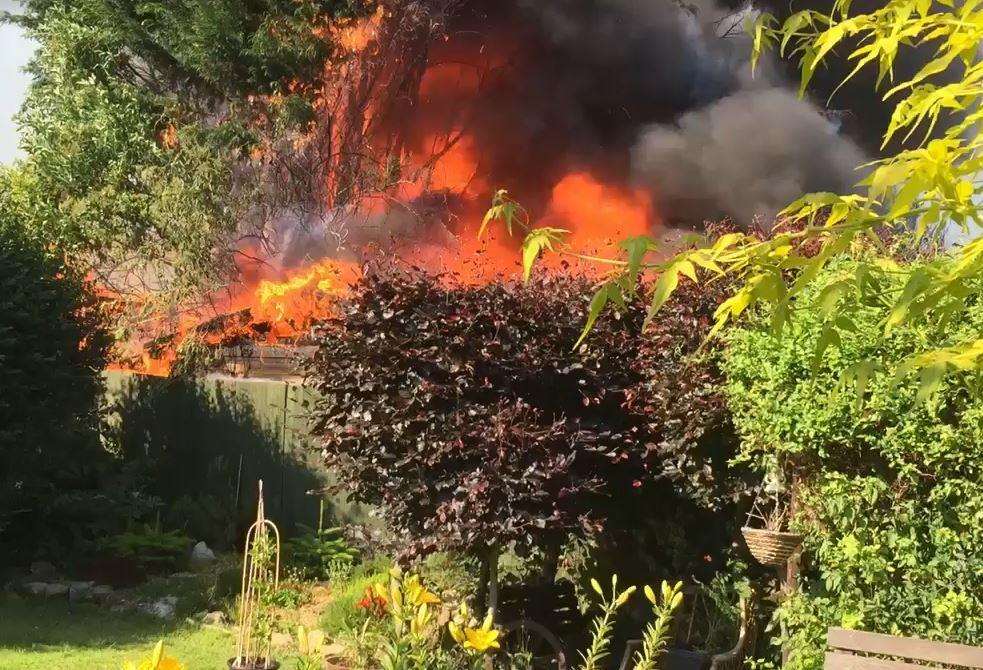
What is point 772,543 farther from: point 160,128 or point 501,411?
point 160,128

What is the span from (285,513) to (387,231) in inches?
298

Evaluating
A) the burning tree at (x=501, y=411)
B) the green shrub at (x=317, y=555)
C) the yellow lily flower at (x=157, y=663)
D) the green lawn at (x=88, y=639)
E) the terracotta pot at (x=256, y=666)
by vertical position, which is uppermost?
the burning tree at (x=501, y=411)

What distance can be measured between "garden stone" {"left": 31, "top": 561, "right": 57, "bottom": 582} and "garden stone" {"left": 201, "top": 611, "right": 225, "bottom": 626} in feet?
8.62

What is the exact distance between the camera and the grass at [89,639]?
8.38 m

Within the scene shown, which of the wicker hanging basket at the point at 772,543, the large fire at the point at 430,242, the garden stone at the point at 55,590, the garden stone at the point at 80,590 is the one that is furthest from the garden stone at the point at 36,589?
the wicker hanging basket at the point at 772,543

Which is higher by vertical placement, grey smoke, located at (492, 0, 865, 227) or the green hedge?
Result: grey smoke, located at (492, 0, 865, 227)

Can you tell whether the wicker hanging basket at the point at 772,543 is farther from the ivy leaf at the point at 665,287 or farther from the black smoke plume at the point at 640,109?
the black smoke plume at the point at 640,109

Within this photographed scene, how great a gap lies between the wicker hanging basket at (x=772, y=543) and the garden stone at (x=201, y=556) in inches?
300

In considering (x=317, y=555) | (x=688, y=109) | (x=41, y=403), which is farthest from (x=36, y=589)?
(x=688, y=109)

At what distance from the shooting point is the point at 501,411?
7.25 meters

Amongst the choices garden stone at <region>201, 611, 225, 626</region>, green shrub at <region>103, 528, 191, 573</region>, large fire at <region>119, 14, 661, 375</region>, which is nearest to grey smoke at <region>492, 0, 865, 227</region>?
large fire at <region>119, 14, 661, 375</region>

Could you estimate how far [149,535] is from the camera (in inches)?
484

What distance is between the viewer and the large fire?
18406 mm

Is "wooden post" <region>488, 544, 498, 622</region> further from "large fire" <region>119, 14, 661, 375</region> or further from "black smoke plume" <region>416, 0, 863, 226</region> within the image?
"black smoke plume" <region>416, 0, 863, 226</region>
